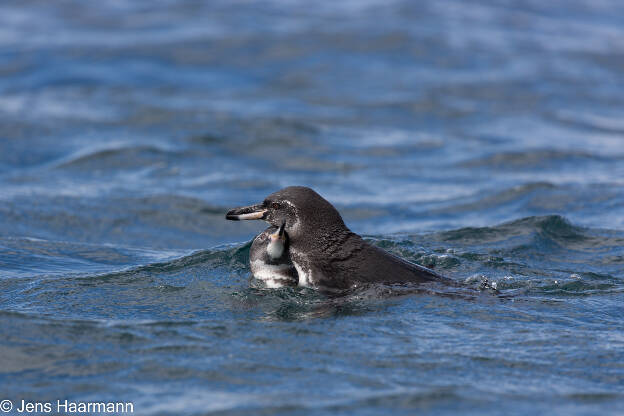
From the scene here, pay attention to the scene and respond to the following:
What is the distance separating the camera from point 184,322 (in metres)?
6.86

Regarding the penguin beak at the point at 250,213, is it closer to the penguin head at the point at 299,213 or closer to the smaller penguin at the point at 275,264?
the penguin head at the point at 299,213

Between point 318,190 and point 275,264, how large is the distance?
19.4 feet

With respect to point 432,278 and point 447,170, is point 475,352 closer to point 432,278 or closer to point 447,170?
point 432,278

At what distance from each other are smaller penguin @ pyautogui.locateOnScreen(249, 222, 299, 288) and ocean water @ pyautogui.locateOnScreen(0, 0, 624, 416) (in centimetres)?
16

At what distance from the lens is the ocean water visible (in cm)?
605

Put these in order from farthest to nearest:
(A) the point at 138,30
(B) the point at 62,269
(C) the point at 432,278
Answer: (A) the point at 138,30, (B) the point at 62,269, (C) the point at 432,278

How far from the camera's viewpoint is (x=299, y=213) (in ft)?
25.4

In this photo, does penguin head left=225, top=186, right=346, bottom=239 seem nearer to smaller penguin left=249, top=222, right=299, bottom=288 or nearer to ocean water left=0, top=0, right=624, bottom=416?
smaller penguin left=249, top=222, right=299, bottom=288

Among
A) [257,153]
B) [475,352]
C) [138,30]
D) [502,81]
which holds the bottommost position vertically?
[475,352]

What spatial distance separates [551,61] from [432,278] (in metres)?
16.1

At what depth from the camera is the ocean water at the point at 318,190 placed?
238 inches

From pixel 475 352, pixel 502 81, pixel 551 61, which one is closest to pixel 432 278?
pixel 475 352

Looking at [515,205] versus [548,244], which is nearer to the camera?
[548,244]

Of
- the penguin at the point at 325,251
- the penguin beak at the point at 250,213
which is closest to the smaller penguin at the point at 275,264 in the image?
the penguin at the point at 325,251
